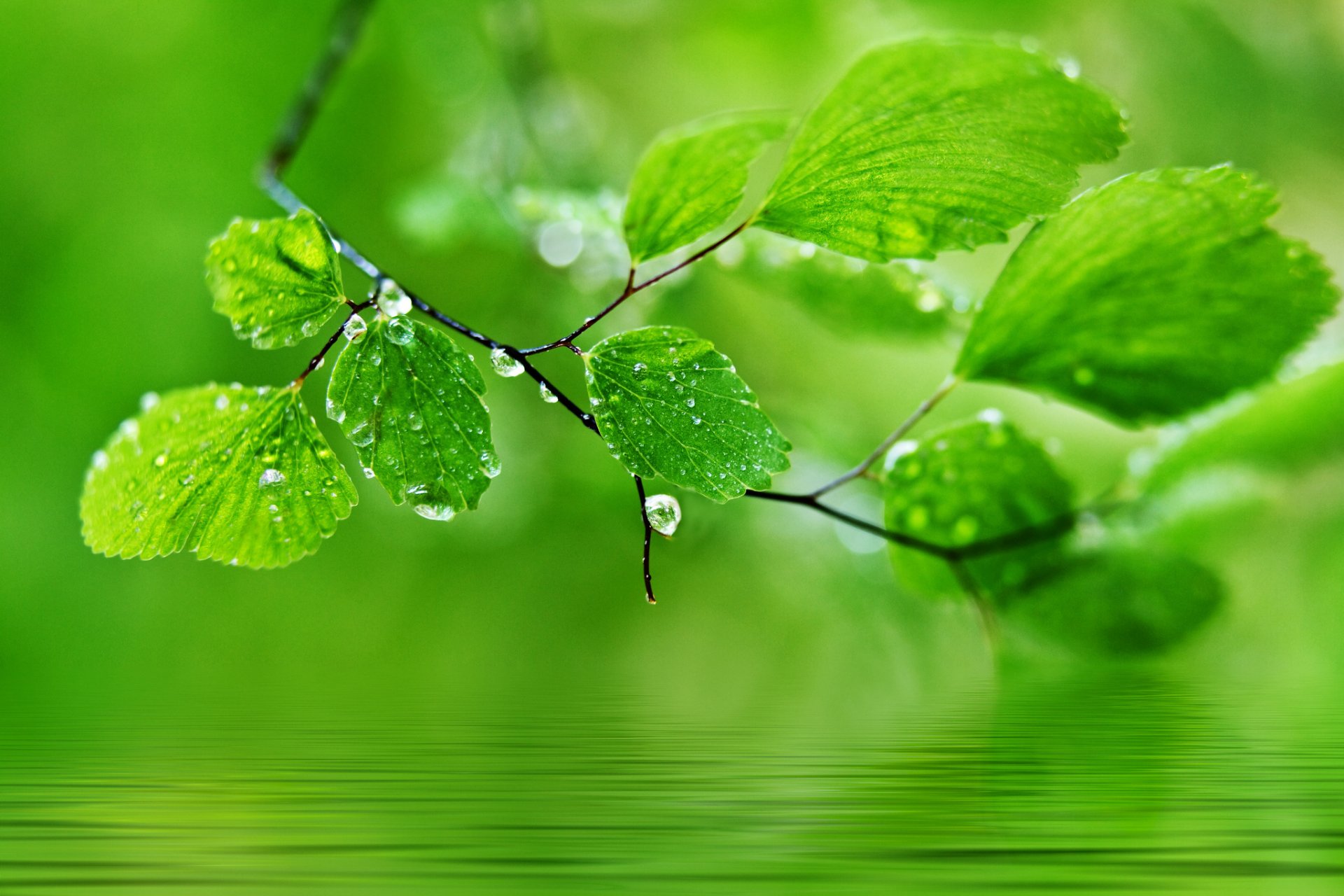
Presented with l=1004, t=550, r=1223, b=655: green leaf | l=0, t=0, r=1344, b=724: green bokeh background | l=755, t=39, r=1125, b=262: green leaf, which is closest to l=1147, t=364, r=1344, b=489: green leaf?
l=1004, t=550, r=1223, b=655: green leaf

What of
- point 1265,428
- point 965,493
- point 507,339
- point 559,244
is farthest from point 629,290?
point 507,339

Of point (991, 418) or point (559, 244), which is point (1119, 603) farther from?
point (559, 244)

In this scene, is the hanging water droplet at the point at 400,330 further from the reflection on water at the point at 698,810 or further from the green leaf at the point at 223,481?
the reflection on water at the point at 698,810

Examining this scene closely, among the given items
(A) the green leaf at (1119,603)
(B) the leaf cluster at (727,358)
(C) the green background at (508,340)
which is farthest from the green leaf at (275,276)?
(C) the green background at (508,340)

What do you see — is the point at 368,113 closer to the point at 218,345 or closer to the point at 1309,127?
the point at 218,345

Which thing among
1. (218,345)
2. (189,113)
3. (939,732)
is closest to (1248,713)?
(939,732)

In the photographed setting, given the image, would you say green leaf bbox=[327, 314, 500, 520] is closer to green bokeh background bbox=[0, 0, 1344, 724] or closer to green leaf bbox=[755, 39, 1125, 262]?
green leaf bbox=[755, 39, 1125, 262]
